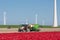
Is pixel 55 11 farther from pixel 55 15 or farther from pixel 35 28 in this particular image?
pixel 35 28

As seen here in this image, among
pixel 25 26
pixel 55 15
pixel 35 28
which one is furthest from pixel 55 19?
pixel 25 26

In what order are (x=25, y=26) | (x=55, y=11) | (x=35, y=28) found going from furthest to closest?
(x=55, y=11) < (x=35, y=28) < (x=25, y=26)

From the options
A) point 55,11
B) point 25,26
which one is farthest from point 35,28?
point 55,11

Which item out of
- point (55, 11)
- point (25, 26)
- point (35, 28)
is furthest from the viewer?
point (55, 11)

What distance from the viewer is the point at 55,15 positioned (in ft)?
236

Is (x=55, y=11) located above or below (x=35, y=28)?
above

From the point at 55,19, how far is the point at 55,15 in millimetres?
1370

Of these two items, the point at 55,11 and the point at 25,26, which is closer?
the point at 25,26

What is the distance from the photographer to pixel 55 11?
230ft

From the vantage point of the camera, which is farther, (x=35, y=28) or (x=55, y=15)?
(x=55, y=15)

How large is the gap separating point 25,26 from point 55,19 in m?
25.3

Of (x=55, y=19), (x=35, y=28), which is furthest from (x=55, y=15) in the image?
(x=35, y=28)

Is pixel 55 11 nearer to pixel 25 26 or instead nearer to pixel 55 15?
pixel 55 15

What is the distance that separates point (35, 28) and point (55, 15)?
17.8 m
